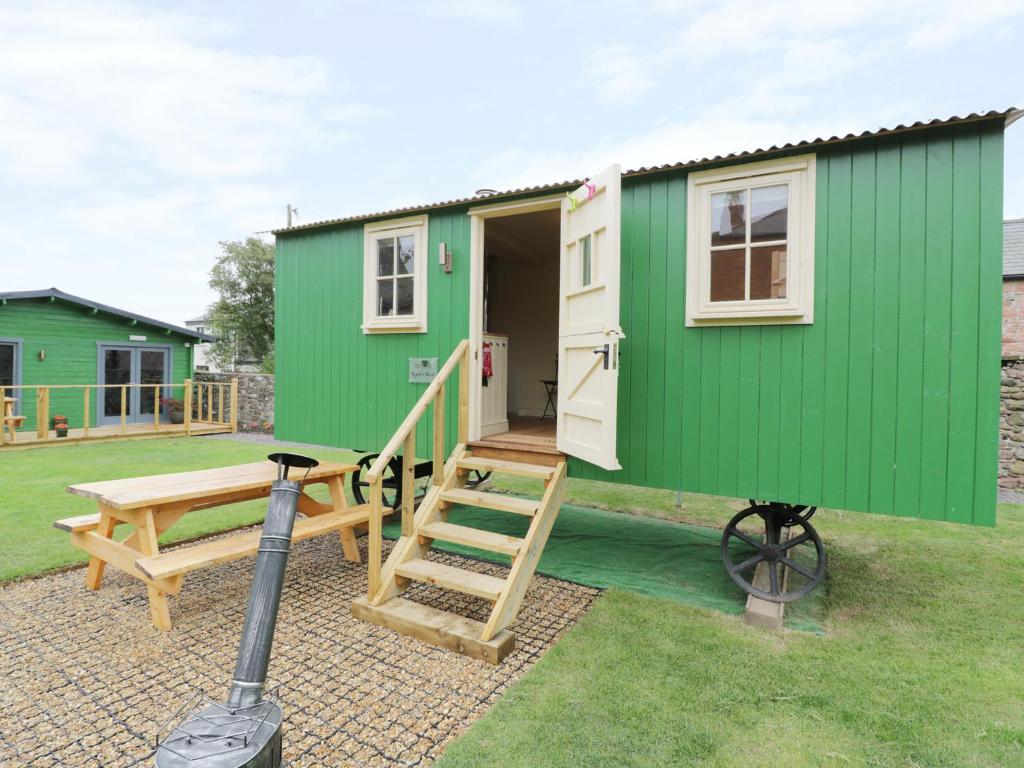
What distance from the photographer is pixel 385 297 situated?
509 cm

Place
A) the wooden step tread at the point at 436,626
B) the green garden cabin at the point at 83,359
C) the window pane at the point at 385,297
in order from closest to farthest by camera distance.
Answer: the wooden step tread at the point at 436,626, the window pane at the point at 385,297, the green garden cabin at the point at 83,359

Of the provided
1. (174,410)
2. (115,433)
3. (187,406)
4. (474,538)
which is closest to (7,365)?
(115,433)

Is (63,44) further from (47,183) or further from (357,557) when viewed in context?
(47,183)

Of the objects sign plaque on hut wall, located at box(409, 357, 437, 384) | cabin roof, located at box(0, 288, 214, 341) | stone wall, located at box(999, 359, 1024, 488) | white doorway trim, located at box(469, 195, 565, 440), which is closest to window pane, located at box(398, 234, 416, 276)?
white doorway trim, located at box(469, 195, 565, 440)

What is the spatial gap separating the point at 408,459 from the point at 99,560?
2.26 m

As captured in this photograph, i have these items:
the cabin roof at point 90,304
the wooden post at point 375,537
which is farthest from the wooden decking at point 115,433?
the wooden post at point 375,537

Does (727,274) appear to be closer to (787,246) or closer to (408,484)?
(787,246)

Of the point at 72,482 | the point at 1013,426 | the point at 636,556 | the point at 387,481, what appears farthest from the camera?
the point at 1013,426

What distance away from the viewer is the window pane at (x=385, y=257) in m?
5.06

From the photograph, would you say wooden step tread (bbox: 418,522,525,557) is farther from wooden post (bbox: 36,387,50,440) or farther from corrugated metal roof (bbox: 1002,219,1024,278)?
wooden post (bbox: 36,387,50,440)

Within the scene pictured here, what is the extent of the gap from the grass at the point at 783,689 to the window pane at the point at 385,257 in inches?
138

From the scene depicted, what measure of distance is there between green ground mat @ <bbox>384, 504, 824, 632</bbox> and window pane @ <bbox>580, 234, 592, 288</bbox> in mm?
2309

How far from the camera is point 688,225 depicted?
12.3 feet

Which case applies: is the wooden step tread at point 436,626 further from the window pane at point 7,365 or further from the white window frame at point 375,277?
the window pane at point 7,365
